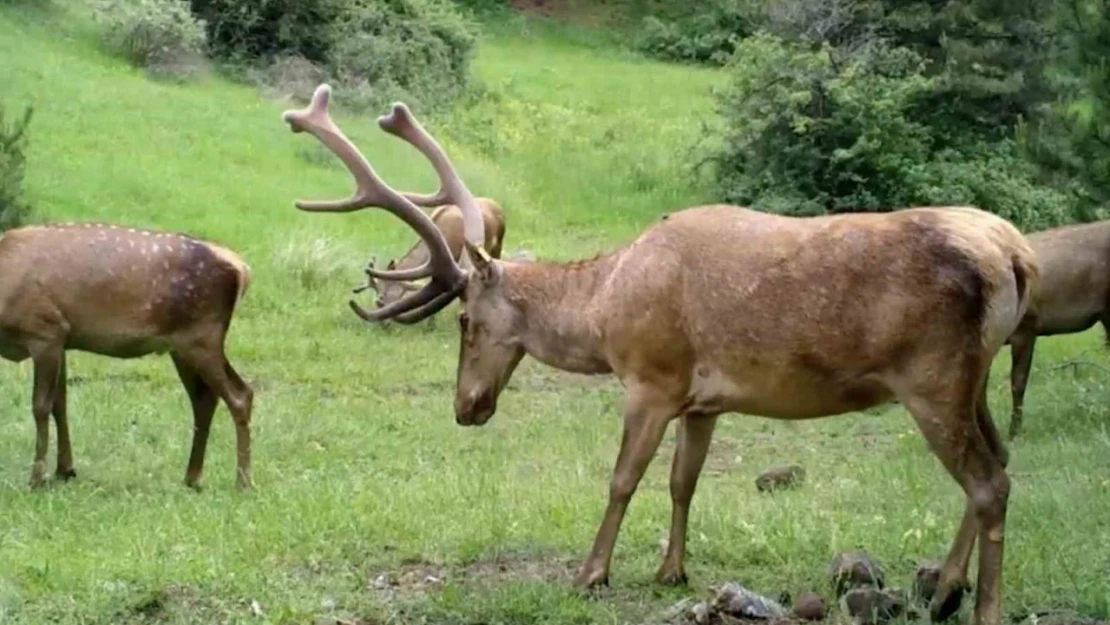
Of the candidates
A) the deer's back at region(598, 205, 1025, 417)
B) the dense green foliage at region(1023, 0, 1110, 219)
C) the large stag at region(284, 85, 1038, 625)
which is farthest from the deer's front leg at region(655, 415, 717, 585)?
the dense green foliage at region(1023, 0, 1110, 219)

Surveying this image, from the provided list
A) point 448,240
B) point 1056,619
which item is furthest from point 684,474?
point 448,240

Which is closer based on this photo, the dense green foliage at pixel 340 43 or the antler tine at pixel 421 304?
the antler tine at pixel 421 304

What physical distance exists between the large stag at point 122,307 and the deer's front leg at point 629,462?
344cm

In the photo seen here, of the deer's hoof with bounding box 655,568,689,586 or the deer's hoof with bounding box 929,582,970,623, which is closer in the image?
the deer's hoof with bounding box 929,582,970,623

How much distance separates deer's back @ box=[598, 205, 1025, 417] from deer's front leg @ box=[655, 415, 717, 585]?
1.56 ft

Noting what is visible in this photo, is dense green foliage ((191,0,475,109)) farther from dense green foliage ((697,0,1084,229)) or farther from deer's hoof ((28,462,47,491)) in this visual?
deer's hoof ((28,462,47,491))

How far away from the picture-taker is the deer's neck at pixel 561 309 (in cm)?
801

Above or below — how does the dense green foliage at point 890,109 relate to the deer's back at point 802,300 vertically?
below

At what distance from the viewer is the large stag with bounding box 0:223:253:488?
10.4m

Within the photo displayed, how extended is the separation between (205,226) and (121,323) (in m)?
11.2

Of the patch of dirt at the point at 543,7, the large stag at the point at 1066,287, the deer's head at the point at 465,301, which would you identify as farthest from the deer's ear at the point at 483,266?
the patch of dirt at the point at 543,7

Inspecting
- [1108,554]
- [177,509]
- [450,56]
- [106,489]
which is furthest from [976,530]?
[450,56]

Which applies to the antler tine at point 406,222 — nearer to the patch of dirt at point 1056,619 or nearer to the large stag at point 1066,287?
the patch of dirt at point 1056,619

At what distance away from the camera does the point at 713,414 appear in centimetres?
750
